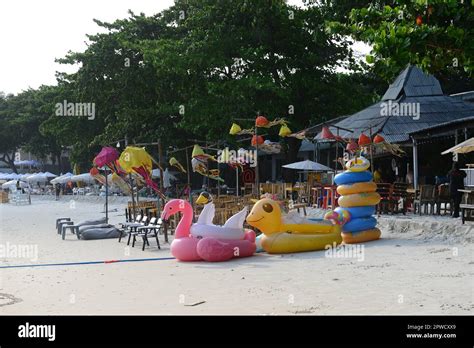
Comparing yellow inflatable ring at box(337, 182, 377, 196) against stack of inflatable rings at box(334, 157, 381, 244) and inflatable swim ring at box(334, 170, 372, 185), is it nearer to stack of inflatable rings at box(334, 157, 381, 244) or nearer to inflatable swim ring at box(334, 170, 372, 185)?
stack of inflatable rings at box(334, 157, 381, 244)

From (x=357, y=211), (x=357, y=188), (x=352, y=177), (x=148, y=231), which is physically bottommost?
(x=148, y=231)

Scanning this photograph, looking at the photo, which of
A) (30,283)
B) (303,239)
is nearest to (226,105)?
(303,239)

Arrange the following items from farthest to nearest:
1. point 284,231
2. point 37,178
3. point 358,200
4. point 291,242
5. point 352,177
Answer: point 37,178, point 352,177, point 358,200, point 284,231, point 291,242

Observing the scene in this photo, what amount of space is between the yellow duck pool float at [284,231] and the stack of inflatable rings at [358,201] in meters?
0.73

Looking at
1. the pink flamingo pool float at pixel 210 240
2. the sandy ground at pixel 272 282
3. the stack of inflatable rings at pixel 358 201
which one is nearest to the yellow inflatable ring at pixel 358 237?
the stack of inflatable rings at pixel 358 201

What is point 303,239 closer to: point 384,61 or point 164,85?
point 384,61

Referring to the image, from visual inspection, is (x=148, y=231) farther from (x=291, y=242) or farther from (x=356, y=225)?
(x=356, y=225)

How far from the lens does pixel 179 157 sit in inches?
1374

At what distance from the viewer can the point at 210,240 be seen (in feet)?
43.3

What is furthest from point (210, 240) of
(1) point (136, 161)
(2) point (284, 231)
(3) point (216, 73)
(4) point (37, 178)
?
(4) point (37, 178)

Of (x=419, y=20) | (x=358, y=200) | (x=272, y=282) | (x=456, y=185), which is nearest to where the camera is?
(x=419, y=20)

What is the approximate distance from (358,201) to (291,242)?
7.30 feet

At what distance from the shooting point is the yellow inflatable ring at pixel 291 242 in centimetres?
1400
